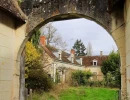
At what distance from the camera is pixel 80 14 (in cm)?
630

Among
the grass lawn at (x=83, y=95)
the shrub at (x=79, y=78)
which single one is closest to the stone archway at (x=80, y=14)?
the grass lawn at (x=83, y=95)

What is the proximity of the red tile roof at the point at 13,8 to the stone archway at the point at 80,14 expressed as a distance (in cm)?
23

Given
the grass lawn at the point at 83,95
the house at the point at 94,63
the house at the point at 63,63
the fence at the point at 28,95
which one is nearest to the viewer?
the fence at the point at 28,95

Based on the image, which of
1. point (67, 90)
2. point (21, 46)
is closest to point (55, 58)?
point (67, 90)

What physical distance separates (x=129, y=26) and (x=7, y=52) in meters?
3.28

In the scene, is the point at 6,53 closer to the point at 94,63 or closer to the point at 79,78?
the point at 79,78

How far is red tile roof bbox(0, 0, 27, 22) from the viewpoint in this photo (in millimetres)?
5730

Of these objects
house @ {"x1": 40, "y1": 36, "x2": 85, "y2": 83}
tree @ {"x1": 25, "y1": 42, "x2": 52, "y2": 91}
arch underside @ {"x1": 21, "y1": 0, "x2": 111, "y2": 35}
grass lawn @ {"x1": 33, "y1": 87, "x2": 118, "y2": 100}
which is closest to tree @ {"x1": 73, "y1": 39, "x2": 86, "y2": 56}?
house @ {"x1": 40, "y1": 36, "x2": 85, "y2": 83}

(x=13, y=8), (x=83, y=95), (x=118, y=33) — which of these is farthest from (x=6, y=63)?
(x=83, y=95)

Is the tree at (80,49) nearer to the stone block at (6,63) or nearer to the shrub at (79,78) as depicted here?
the shrub at (79,78)

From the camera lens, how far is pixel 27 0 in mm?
6848

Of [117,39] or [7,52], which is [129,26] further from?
[7,52]

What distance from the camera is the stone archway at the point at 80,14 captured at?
5.69 metres

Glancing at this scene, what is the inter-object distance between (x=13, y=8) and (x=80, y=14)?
1.80 meters
